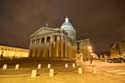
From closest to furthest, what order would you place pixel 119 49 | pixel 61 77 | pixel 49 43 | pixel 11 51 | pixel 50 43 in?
pixel 61 77 < pixel 50 43 < pixel 49 43 < pixel 11 51 < pixel 119 49

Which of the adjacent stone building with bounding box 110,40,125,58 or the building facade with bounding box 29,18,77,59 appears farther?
the adjacent stone building with bounding box 110,40,125,58

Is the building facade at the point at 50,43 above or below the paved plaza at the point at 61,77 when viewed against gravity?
above

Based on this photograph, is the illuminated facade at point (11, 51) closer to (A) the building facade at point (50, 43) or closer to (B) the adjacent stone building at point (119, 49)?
(A) the building facade at point (50, 43)

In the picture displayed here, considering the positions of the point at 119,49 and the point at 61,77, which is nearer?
→ the point at 61,77

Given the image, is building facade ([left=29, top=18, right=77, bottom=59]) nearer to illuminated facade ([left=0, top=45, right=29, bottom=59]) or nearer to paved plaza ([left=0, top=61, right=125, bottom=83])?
illuminated facade ([left=0, top=45, right=29, bottom=59])

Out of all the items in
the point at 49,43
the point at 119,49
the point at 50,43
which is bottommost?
the point at 119,49

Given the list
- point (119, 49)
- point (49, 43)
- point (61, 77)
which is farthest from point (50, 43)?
point (119, 49)

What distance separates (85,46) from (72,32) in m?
15.2

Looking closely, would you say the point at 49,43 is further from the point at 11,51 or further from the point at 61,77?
the point at 61,77

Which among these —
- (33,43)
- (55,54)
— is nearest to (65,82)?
(55,54)

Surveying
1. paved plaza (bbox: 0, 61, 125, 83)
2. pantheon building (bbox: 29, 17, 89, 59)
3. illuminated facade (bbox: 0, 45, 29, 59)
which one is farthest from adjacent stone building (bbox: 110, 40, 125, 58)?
paved plaza (bbox: 0, 61, 125, 83)

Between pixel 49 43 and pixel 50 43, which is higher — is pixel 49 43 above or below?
above

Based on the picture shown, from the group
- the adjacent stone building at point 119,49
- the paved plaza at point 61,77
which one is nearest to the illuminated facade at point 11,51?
the paved plaza at point 61,77

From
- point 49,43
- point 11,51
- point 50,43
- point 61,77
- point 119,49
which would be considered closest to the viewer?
point 61,77
